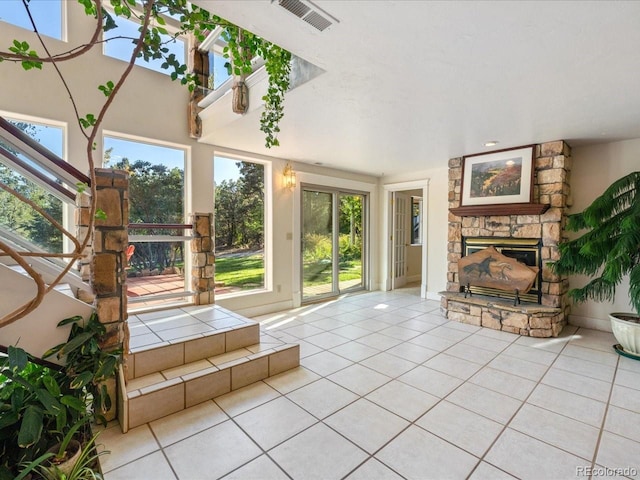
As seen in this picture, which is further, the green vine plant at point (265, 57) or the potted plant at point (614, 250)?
the potted plant at point (614, 250)

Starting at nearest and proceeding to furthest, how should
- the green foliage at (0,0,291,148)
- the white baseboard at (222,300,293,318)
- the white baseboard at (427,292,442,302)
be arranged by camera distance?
the green foliage at (0,0,291,148), the white baseboard at (222,300,293,318), the white baseboard at (427,292,442,302)

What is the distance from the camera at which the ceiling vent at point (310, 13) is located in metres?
1.49

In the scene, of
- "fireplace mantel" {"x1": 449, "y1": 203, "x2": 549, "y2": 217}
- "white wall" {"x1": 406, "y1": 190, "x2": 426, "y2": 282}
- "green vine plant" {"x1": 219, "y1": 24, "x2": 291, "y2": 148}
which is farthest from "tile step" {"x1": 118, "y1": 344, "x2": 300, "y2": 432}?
"white wall" {"x1": 406, "y1": 190, "x2": 426, "y2": 282}

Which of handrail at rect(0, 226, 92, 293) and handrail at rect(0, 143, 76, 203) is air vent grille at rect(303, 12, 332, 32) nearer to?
handrail at rect(0, 143, 76, 203)

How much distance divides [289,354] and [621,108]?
3.62m

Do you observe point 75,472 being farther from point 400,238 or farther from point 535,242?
point 400,238

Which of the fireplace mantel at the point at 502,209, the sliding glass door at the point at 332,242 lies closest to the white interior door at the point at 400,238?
the sliding glass door at the point at 332,242

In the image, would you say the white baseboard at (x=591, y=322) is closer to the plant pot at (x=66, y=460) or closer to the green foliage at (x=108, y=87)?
the plant pot at (x=66, y=460)

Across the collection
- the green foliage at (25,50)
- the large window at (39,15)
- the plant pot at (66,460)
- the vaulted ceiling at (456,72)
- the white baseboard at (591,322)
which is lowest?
the white baseboard at (591,322)

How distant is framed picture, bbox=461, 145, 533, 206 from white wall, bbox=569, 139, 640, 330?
705 millimetres

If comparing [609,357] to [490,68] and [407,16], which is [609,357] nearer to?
[490,68]

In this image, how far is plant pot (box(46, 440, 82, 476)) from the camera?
4.47 ft

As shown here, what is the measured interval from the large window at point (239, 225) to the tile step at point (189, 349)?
146 cm

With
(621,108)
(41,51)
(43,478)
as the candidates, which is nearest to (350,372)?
(43,478)
